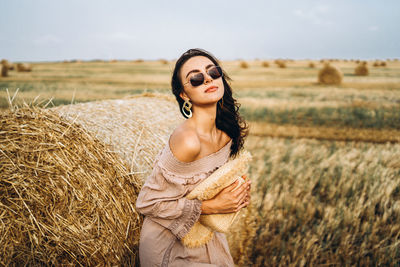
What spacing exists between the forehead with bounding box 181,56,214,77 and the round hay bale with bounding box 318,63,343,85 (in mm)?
18728

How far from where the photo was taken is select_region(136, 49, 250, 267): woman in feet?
7.25

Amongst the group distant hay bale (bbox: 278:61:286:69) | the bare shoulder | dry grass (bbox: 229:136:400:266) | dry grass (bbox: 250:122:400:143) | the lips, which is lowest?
dry grass (bbox: 229:136:400:266)

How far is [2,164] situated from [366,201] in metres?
4.34

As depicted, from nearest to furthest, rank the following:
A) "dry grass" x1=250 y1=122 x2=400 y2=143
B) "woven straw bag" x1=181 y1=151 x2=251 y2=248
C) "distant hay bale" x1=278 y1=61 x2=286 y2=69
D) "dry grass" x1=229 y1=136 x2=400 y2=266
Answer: "woven straw bag" x1=181 y1=151 x2=251 y2=248 < "dry grass" x1=229 y1=136 x2=400 y2=266 < "dry grass" x1=250 y1=122 x2=400 y2=143 < "distant hay bale" x1=278 y1=61 x2=286 y2=69

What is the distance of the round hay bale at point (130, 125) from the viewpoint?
298 cm

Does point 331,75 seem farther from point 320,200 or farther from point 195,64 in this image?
point 195,64

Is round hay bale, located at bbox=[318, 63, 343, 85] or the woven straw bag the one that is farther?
round hay bale, located at bbox=[318, 63, 343, 85]

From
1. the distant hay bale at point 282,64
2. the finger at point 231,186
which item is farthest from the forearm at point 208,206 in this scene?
the distant hay bale at point 282,64

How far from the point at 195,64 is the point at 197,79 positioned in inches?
5.6

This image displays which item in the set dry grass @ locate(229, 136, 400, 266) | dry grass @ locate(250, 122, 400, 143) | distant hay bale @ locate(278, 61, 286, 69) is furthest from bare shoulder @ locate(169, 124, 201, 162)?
distant hay bale @ locate(278, 61, 286, 69)

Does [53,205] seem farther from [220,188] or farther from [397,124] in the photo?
[397,124]

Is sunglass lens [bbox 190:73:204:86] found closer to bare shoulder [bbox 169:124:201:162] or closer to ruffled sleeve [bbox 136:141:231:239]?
bare shoulder [bbox 169:124:201:162]

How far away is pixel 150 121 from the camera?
369 cm

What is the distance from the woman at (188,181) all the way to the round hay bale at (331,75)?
18.6 meters
